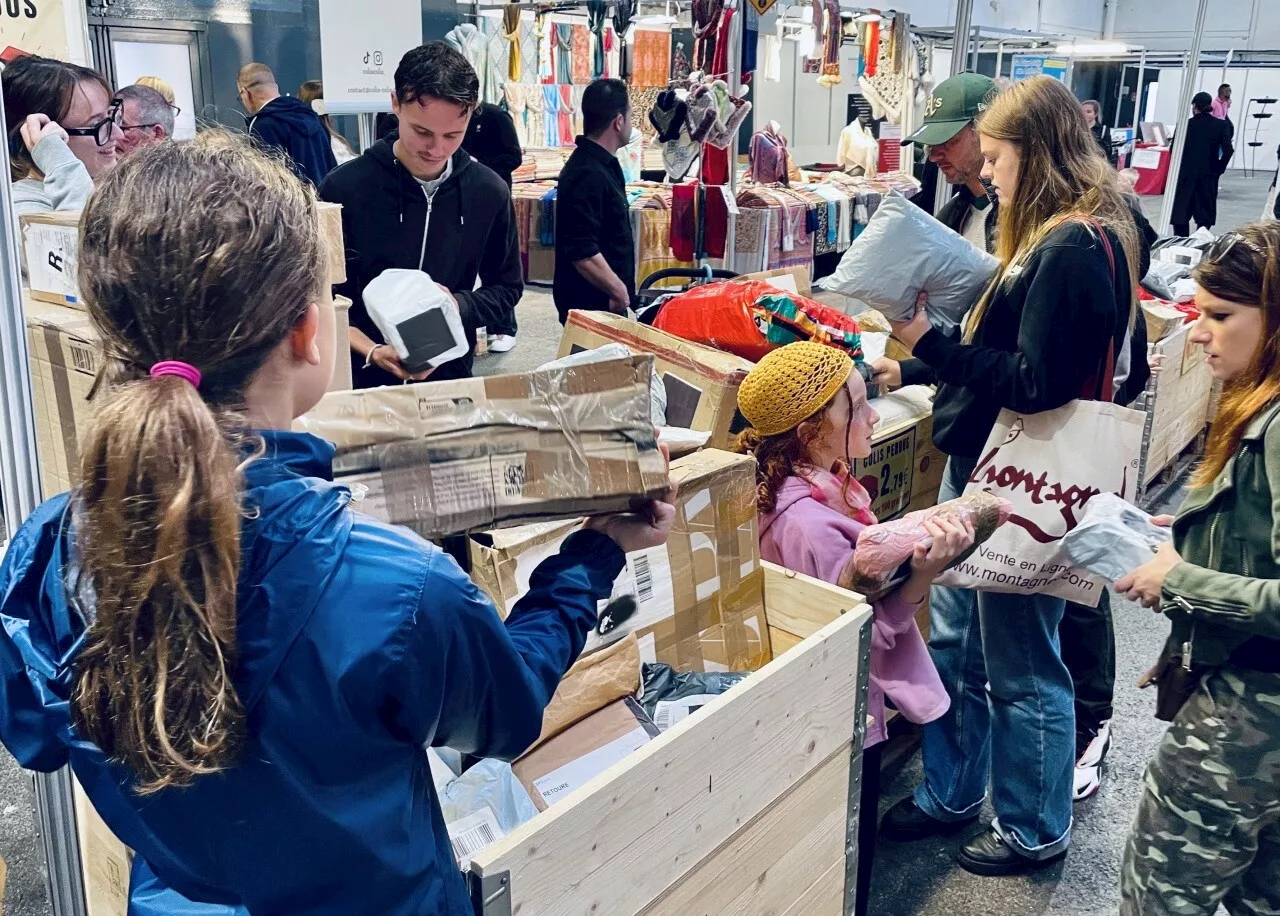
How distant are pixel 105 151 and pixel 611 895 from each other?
2.08m

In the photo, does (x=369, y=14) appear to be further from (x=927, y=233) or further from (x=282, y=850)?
(x=282, y=850)

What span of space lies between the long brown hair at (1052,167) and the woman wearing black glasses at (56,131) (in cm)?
184

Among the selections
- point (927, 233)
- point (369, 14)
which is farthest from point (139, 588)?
point (369, 14)

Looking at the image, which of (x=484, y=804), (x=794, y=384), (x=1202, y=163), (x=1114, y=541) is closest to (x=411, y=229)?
(x=794, y=384)

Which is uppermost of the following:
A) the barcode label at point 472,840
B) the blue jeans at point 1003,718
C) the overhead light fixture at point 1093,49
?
the overhead light fixture at point 1093,49

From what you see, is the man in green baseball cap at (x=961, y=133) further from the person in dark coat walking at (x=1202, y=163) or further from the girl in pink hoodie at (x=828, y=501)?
the person in dark coat walking at (x=1202, y=163)

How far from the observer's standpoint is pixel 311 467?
87 centimetres

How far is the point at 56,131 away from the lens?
2160mm

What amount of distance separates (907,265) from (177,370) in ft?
5.81

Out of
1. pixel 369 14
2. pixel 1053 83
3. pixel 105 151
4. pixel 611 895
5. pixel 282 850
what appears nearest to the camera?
pixel 282 850

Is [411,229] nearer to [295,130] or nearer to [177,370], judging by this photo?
[177,370]

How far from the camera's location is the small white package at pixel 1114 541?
1794 millimetres

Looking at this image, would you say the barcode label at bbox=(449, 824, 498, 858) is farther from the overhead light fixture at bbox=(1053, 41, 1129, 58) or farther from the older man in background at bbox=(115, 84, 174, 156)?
the overhead light fixture at bbox=(1053, 41, 1129, 58)

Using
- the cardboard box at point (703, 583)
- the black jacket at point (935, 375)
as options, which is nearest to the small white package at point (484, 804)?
the cardboard box at point (703, 583)
